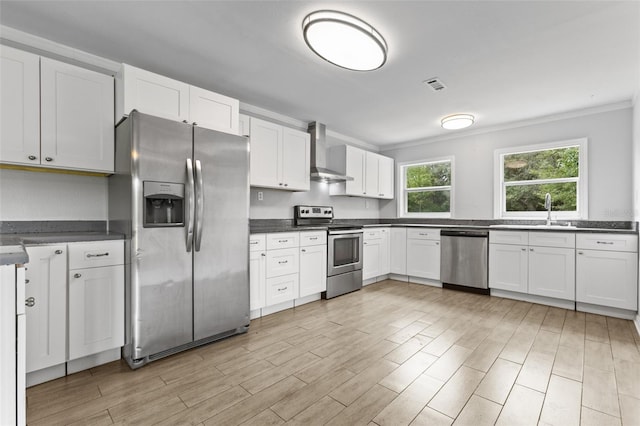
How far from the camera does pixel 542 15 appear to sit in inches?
81.6

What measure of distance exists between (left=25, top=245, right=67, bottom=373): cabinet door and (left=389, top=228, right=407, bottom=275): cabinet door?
4.28 m

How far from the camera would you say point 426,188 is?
5.50 metres

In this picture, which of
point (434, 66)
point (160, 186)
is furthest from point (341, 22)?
point (160, 186)

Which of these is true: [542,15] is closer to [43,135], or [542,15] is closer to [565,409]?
[565,409]

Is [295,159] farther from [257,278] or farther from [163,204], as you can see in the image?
[163,204]

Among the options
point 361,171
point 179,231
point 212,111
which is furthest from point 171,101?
point 361,171

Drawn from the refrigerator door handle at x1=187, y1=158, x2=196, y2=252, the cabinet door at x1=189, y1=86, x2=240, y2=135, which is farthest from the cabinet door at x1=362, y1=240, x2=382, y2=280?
the refrigerator door handle at x1=187, y1=158, x2=196, y2=252

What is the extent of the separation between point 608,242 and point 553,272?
2.05 ft

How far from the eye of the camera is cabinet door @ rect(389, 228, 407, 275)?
504cm

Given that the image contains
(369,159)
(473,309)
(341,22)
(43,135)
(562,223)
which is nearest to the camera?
(341,22)

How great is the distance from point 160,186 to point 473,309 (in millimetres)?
3544

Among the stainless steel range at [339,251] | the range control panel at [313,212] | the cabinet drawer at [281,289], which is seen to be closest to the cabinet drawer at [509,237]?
the stainless steel range at [339,251]

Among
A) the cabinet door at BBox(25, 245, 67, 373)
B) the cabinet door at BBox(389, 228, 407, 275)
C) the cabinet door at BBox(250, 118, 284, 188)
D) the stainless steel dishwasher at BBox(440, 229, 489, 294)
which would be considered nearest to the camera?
the cabinet door at BBox(25, 245, 67, 373)

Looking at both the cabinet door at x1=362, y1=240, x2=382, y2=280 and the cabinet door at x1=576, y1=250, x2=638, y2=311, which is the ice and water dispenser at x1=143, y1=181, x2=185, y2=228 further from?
the cabinet door at x1=576, y1=250, x2=638, y2=311
